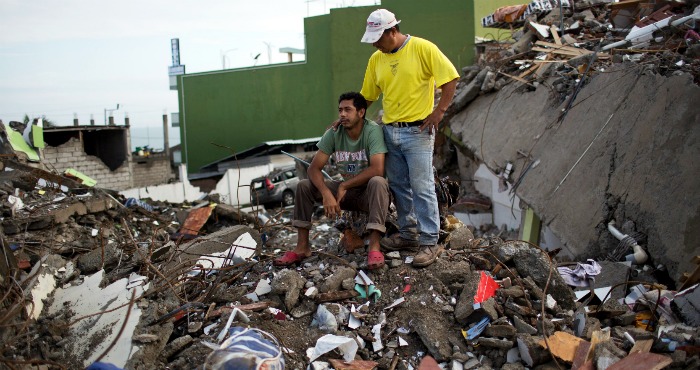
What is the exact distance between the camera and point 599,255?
5863 mm

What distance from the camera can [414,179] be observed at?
467 centimetres

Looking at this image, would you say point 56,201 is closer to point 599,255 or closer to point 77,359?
point 77,359

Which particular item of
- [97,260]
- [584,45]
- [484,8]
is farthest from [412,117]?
[484,8]

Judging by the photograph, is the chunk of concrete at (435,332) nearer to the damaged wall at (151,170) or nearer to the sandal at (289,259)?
the sandal at (289,259)

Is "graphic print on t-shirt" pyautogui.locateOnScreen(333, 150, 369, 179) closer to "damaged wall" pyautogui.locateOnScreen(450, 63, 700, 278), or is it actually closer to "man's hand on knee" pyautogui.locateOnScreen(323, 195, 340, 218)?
"man's hand on knee" pyautogui.locateOnScreen(323, 195, 340, 218)

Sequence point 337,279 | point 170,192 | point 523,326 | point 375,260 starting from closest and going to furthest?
point 523,326 → point 337,279 → point 375,260 → point 170,192

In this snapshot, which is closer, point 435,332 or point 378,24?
point 435,332

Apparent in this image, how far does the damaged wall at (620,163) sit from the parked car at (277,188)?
1134 cm

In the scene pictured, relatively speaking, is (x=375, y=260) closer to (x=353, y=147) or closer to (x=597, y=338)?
(x=353, y=147)

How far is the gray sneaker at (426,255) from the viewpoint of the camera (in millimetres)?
4535

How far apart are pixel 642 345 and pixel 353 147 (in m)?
2.48

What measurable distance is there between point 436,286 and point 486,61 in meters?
9.02

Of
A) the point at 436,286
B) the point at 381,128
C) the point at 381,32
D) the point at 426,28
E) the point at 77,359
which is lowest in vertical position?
the point at 77,359

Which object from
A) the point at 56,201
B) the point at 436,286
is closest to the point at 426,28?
the point at 56,201
